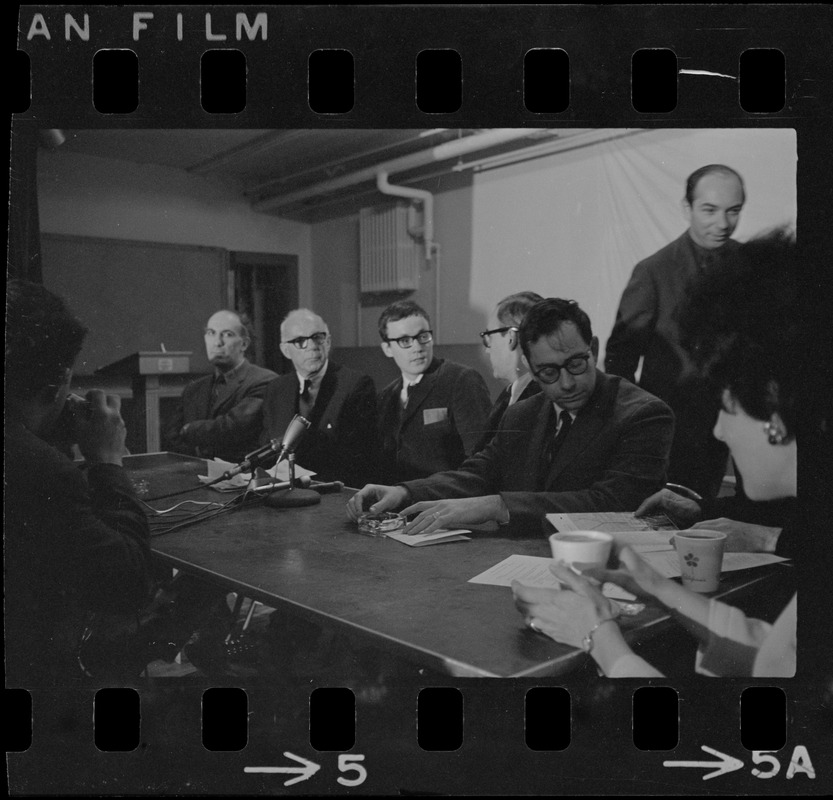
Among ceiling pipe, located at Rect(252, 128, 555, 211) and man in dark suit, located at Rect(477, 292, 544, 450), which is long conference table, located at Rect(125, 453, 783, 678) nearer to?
man in dark suit, located at Rect(477, 292, 544, 450)

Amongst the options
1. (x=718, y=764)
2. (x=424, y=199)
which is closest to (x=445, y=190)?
(x=424, y=199)

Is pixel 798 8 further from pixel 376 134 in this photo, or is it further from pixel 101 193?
pixel 101 193

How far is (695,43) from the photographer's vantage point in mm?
A: 1712

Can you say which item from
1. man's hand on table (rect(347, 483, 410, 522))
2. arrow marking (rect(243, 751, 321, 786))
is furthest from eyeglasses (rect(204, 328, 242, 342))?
arrow marking (rect(243, 751, 321, 786))

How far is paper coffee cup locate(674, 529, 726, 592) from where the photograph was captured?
5.33 feet

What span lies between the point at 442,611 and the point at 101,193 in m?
1.24

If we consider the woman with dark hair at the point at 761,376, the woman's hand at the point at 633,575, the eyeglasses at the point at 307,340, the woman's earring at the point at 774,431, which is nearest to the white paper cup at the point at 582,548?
the woman's hand at the point at 633,575

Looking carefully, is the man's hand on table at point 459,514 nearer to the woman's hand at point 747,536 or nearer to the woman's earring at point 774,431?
the woman's hand at point 747,536

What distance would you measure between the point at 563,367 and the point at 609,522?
37cm

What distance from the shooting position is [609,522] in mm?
1749

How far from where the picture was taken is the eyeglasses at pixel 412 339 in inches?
71.6

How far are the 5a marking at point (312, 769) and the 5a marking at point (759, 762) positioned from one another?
69 cm

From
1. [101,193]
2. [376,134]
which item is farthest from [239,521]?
[376,134]

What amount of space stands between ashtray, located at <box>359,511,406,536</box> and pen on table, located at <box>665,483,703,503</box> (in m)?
0.63
